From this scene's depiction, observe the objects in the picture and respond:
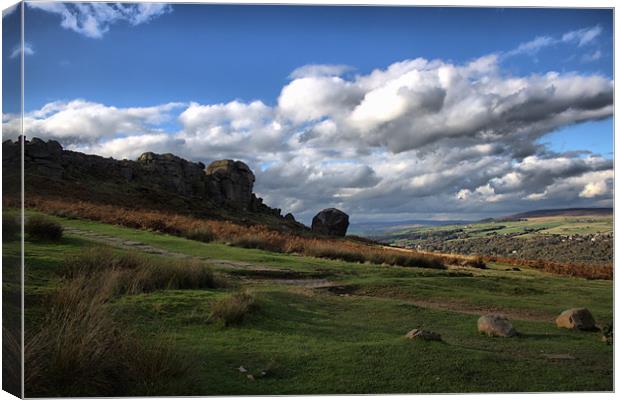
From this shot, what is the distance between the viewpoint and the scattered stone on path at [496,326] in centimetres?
822

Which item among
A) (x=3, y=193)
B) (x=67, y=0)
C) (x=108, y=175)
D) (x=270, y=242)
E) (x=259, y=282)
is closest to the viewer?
(x=3, y=193)

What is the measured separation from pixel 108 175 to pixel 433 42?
3134 cm

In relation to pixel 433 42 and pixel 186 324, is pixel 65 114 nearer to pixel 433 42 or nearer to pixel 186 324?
pixel 186 324

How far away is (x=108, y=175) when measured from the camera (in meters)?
36.6

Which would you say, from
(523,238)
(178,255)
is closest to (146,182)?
(178,255)

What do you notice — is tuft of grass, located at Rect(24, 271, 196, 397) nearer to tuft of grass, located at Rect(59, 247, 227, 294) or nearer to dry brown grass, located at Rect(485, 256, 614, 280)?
tuft of grass, located at Rect(59, 247, 227, 294)

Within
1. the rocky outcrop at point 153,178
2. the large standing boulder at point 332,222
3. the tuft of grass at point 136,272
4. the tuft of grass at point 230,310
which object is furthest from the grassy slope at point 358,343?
the large standing boulder at point 332,222

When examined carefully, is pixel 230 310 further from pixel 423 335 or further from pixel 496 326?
pixel 496 326

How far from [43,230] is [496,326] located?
9.85 metres

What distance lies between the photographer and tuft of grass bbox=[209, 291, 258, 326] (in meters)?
7.94

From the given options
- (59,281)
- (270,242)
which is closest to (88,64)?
(59,281)

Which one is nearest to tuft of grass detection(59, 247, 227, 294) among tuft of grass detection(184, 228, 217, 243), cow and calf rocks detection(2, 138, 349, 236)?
tuft of grass detection(184, 228, 217, 243)

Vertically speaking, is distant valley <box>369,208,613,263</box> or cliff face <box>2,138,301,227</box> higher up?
cliff face <box>2,138,301,227</box>

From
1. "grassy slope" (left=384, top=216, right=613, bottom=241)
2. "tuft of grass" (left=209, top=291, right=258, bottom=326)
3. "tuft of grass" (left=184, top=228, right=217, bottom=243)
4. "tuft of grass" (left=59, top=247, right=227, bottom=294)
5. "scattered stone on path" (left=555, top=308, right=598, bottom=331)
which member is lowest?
"scattered stone on path" (left=555, top=308, right=598, bottom=331)
